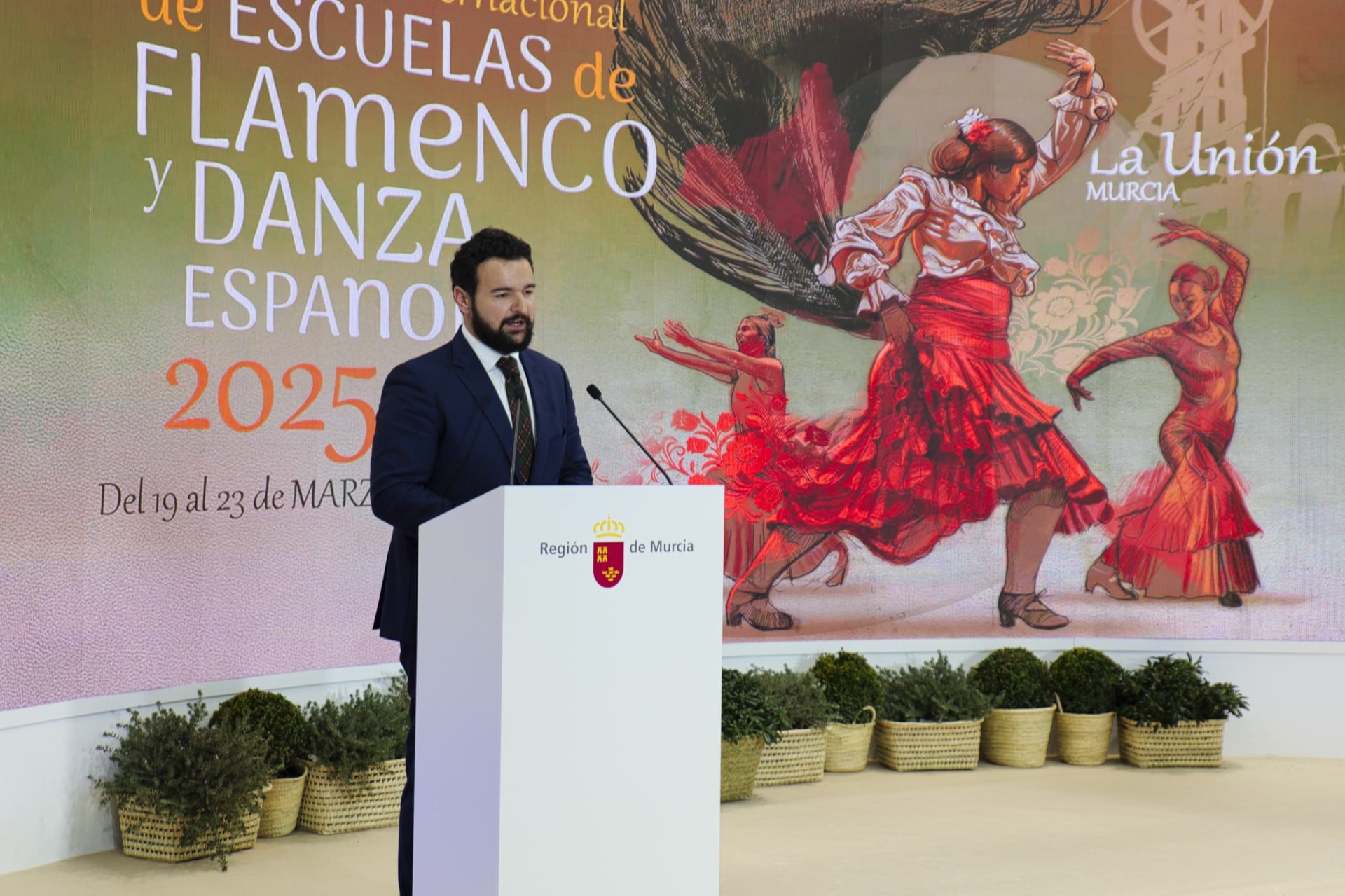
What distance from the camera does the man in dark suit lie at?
3387mm

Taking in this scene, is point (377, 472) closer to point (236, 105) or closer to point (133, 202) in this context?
point (133, 202)

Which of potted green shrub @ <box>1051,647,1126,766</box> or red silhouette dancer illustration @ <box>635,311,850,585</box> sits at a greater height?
red silhouette dancer illustration @ <box>635,311,850,585</box>

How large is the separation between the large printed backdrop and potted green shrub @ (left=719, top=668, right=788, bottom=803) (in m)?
0.87

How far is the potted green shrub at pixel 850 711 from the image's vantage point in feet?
20.0

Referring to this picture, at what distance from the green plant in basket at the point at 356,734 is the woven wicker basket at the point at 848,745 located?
1992mm

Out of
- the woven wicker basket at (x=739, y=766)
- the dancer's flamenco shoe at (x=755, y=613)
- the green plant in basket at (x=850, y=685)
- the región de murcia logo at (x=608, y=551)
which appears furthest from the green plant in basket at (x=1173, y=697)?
the región de murcia logo at (x=608, y=551)

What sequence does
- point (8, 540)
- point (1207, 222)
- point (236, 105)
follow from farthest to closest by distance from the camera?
point (1207, 222), point (236, 105), point (8, 540)

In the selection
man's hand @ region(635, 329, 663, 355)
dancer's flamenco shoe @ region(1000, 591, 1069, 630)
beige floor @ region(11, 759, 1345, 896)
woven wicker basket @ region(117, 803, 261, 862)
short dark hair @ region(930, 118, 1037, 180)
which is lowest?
beige floor @ region(11, 759, 1345, 896)

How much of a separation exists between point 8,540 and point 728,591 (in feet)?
10.1

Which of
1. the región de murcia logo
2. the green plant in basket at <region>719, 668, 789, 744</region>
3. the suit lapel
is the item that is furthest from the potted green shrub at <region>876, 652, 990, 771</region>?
the región de murcia logo

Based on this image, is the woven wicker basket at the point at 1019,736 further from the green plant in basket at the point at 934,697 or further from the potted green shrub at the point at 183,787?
the potted green shrub at the point at 183,787

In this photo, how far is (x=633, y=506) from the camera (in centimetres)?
265

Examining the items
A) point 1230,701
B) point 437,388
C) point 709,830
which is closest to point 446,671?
point 709,830

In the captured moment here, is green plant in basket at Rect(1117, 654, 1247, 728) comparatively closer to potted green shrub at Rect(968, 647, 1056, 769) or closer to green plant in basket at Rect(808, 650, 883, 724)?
potted green shrub at Rect(968, 647, 1056, 769)
